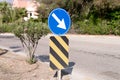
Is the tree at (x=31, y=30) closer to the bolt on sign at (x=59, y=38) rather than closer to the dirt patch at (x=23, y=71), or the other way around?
the dirt patch at (x=23, y=71)

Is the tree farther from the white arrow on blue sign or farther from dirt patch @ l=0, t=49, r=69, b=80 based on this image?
the white arrow on blue sign

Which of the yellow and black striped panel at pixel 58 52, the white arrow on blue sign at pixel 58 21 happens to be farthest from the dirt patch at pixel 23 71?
the white arrow on blue sign at pixel 58 21

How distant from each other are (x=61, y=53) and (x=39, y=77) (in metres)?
1.62

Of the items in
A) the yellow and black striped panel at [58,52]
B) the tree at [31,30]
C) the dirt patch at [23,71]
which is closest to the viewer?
the yellow and black striped panel at [58,52]

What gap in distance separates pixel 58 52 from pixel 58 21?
793mm

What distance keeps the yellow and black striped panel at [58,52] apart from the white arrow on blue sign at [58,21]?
0.21 meters

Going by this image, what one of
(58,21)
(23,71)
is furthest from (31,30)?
(58,21)

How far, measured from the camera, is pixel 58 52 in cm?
821

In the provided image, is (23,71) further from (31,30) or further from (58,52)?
(58,52)

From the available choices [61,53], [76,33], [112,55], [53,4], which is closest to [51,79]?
[61,53]

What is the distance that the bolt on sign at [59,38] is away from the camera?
313 inches

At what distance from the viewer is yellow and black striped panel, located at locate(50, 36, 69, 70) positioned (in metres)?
8.12

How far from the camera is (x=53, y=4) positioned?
32.8 metres

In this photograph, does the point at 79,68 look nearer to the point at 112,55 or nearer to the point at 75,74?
the point at 75,74
